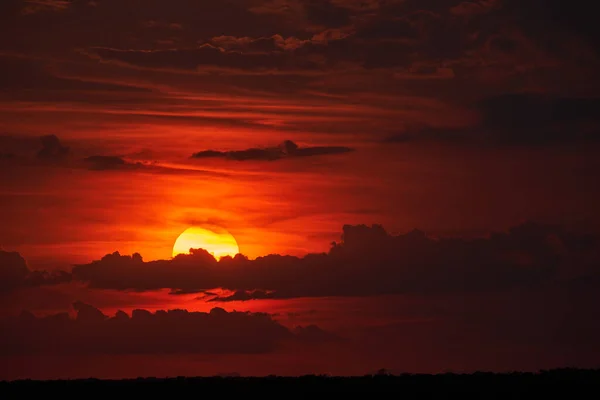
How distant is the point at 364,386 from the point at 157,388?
424 inches

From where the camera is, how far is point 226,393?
188 ft

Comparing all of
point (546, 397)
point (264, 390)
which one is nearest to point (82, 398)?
point (264, 390)

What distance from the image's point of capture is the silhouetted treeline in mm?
56844

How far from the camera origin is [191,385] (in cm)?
5959

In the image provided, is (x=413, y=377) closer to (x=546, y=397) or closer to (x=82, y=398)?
(x=546, y=397)

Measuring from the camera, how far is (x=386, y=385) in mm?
58969

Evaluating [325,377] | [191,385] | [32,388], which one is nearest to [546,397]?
[325,377]

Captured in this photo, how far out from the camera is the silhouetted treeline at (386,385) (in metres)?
56.8

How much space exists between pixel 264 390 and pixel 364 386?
17.2 ft

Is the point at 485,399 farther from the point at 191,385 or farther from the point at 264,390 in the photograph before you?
the point at 191,385

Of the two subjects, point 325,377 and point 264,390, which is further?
point 325,377

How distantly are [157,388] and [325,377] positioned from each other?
936 centimetres

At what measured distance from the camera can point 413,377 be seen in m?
61.5

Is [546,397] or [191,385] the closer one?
[546,397]
